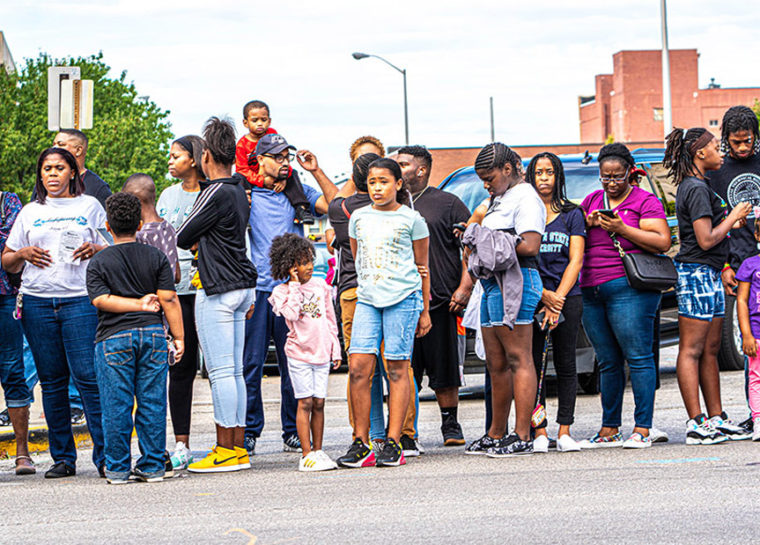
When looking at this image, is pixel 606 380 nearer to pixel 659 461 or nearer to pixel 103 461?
pixel 659 461

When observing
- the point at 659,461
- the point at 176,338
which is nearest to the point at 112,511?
the point at 176,338

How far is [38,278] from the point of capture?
24.8ft

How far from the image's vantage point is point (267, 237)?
28.4 ft

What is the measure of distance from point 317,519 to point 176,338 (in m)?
1.95

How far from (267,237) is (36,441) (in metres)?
2.67

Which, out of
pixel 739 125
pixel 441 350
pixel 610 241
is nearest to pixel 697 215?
pixel 610 241

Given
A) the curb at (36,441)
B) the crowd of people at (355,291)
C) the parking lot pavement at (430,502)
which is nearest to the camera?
the parking lot pavement at (430,502)

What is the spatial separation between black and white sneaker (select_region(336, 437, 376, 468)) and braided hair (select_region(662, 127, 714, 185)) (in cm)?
300

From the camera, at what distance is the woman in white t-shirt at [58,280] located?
297 inches

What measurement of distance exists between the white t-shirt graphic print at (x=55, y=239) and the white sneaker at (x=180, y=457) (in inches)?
48.4

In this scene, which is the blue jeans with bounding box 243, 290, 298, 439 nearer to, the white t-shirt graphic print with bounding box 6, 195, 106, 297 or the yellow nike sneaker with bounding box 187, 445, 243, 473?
the yellow nike sneaker with bounding box 187, 445, 243, 473

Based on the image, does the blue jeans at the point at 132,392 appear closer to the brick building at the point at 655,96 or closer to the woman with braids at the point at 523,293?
the woman with braids at the point at 523,293

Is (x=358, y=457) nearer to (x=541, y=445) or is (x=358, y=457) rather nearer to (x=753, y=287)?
(x=541, y=445)

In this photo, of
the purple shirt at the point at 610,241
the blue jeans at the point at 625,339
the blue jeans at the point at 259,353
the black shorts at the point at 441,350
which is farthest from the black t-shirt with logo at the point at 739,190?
the blue jeans at the point at 259,353
